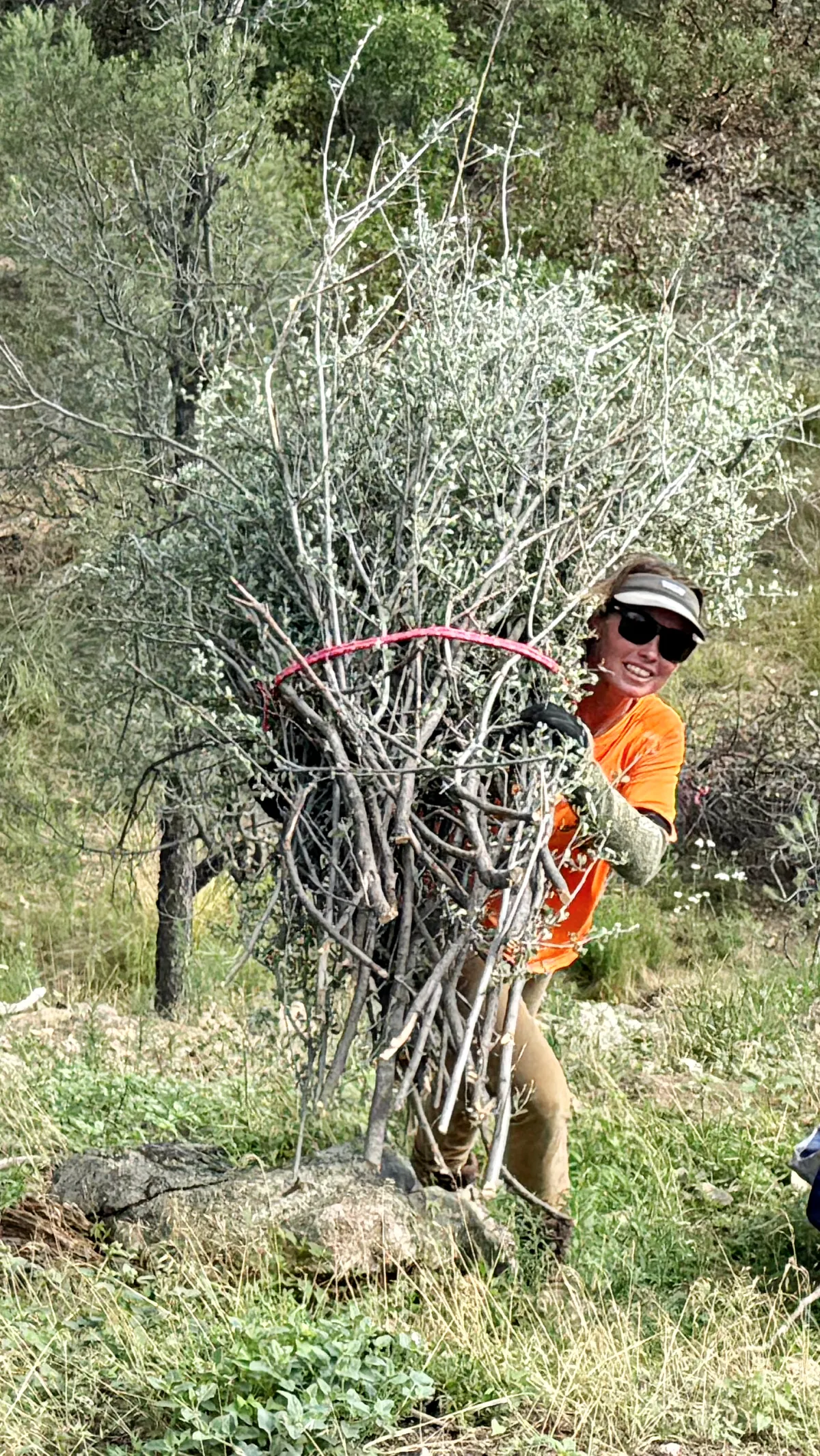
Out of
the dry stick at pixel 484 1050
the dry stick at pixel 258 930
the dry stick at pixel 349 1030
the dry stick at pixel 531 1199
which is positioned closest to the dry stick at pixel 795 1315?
the dry stick at pixel 531 1199

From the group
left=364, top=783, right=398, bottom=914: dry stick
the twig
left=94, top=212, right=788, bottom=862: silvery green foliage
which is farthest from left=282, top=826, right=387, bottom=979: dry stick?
the twig

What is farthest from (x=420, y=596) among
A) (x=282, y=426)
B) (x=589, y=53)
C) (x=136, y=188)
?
(x=589, y=53)

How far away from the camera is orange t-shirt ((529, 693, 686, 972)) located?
12.7ft

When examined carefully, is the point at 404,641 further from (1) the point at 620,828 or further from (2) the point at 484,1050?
(2) the point at 484,1050

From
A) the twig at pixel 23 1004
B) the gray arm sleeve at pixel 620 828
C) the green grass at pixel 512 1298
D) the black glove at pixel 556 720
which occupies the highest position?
the black glove at pixel 556 720

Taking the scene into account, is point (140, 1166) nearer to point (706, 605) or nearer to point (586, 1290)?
Result: point (586, 1290)

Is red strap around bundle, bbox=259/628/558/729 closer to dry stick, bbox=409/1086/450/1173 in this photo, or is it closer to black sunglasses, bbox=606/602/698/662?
black sunglasses, bbox=606/602/698/662

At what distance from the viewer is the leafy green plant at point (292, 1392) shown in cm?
296

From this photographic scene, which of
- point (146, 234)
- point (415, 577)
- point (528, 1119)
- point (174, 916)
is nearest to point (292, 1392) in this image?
point (528, 1119)

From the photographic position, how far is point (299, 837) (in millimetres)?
3500

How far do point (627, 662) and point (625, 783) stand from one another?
0.30 m

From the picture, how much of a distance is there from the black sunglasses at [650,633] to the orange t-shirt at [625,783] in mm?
213

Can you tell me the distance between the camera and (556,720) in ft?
11.2

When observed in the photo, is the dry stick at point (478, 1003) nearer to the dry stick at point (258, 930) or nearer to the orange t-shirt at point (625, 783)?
the orange t-shirt at point (625, 783)
